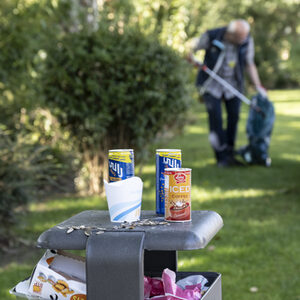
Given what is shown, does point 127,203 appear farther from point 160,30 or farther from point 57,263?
point 160,30

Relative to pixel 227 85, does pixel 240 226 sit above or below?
below

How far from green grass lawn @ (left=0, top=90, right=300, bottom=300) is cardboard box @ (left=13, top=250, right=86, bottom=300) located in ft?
5.87

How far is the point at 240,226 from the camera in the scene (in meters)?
5.77

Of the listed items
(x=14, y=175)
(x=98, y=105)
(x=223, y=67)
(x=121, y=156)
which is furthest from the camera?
(x=223, y=67)

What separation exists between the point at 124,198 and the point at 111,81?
4189 millimetres

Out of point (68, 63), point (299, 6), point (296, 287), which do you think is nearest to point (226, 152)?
point (68, 63)

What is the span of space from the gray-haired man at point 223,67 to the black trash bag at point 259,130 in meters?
0.21

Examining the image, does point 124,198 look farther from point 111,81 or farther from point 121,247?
point 111,81

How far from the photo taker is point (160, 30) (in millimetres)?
6832

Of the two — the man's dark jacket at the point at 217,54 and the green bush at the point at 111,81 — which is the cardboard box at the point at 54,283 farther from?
the man's dark jacket at the point at 217,54

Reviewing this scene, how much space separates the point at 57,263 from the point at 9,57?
4.67 metres

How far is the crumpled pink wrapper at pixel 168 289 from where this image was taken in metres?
2.24

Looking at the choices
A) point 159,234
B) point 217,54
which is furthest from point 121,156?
point 217,54

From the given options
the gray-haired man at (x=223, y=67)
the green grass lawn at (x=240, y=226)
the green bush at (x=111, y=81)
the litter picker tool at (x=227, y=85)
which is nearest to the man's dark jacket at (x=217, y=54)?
the gray-haired man at (x=223, y=67)
